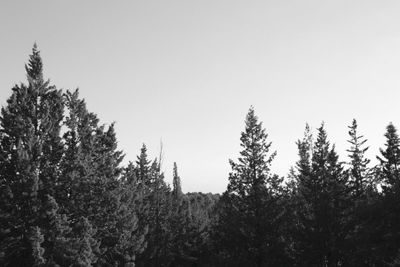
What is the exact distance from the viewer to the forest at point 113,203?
979 inches

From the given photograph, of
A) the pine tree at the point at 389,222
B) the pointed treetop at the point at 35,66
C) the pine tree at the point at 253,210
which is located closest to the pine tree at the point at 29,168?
the pointed treetop at the point at 35,66

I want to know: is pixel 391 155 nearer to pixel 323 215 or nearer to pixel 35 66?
pixel 323 215

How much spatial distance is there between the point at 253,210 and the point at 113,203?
11.5 m

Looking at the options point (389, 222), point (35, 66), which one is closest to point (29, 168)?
point (35, 66)

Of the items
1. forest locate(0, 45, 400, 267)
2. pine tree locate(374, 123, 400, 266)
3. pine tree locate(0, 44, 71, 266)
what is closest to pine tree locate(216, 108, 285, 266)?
forest locate(0, 45, 400, 267)

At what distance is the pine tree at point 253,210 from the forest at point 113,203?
3.3 inches

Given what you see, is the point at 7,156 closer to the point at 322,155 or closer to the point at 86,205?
the point at 86,205

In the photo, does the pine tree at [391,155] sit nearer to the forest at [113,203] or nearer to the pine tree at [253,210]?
the forest at [113,203]

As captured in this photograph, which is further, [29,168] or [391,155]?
[391,155]

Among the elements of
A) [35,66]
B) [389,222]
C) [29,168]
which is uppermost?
[35,66]

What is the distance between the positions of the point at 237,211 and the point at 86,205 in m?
12.3

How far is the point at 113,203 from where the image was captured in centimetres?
3139

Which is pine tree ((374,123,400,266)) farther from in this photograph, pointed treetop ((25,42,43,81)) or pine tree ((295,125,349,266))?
pointed treetop ((25,42,43,81))

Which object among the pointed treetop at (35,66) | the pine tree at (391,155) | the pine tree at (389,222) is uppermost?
the pointed treetop at (35,66)
